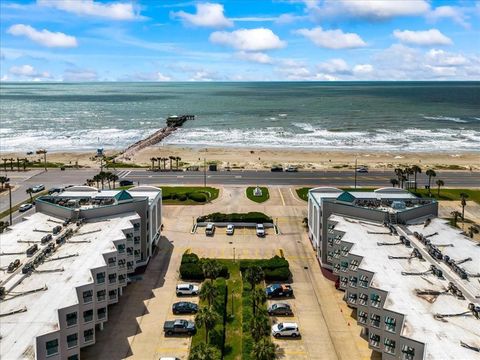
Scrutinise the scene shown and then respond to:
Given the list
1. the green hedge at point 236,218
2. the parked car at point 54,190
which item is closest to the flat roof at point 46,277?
the green hedge at point 236,218

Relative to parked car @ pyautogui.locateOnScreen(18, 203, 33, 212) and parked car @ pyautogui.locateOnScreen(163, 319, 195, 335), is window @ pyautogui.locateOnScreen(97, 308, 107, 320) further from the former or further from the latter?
parked car @ pyautogui.locateOnScreen(18, 203, 33, 212)

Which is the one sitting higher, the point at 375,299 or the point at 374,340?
the point at 375,299

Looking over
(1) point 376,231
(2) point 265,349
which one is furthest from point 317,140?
(2) point 265,349

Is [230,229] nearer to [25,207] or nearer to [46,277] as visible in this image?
[46,277]

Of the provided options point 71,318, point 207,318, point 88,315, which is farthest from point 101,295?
point 207,318

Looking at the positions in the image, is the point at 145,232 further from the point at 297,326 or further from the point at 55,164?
the point at 55,164

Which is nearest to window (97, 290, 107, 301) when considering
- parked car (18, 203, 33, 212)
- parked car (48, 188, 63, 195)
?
parked car (18, 203, 33, 212)
